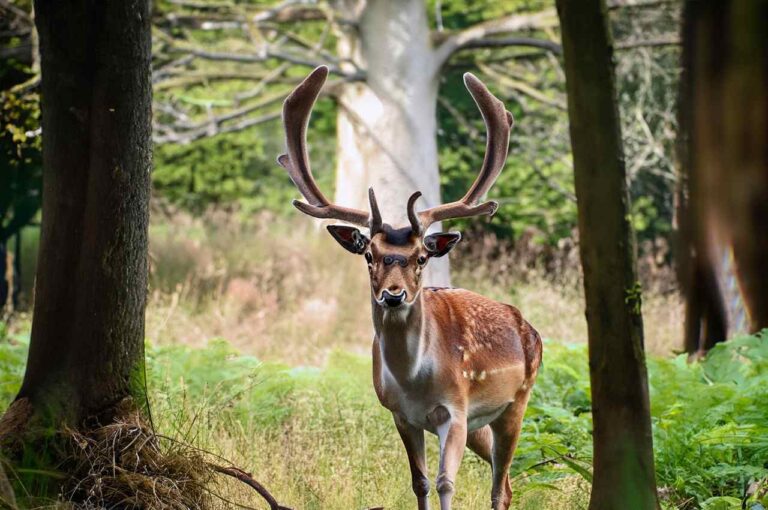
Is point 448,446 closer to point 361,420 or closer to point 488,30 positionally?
point 361,420

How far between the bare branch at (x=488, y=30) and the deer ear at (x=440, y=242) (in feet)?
30.1

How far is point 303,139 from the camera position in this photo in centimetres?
597

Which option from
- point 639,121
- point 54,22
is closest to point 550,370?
point 54,22

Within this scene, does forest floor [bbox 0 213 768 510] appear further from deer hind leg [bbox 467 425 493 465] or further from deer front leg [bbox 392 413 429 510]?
deer front leg [bbox 392 413 429 510]

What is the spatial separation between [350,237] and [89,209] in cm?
123

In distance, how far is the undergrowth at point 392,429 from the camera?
5918 mm

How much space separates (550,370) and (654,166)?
→ 10.5m

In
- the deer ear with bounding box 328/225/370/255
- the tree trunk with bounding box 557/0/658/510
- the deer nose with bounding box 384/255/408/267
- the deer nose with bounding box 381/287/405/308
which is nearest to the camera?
the tree trunk with bounding box 557/0/658/510

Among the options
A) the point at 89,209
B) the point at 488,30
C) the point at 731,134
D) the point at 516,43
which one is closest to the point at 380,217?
the point at 89,209

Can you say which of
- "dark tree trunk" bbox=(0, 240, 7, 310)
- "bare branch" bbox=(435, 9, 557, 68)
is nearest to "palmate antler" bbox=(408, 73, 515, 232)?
"dark tree trunk" bbox=(0, 240, 7, 310)

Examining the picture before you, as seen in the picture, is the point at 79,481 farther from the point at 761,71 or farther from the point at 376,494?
the point at 761,71

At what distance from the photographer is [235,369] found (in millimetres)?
8008

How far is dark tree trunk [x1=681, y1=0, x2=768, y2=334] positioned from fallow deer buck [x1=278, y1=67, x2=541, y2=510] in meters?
2.34

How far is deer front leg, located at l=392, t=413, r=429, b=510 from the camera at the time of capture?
548 centimetres
